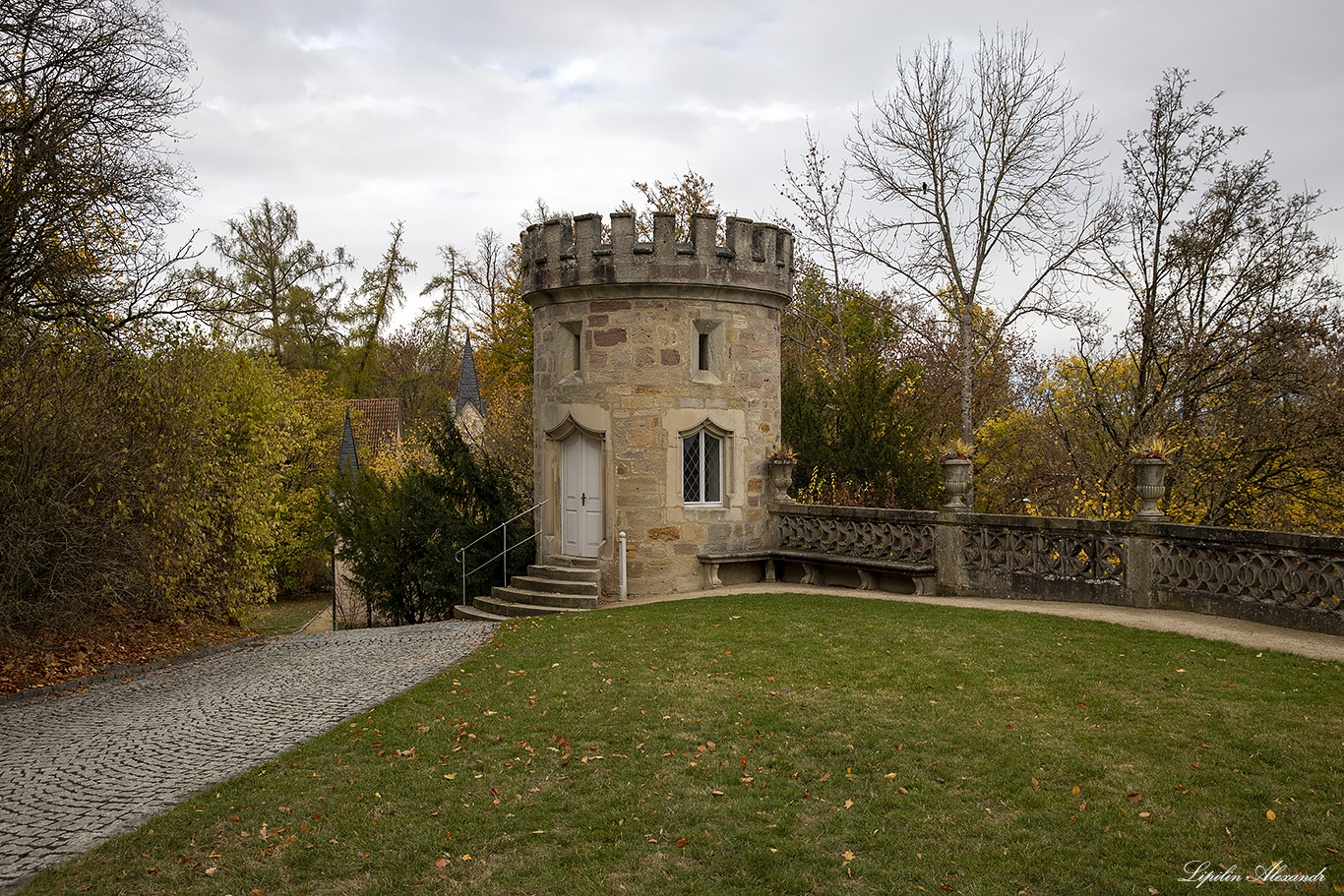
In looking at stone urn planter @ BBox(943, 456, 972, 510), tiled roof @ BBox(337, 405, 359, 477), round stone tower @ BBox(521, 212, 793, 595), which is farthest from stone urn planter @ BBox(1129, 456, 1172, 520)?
tiled roof @ BBox(337, 405, 359, 477)

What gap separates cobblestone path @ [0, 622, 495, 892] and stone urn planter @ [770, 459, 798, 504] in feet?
17.8

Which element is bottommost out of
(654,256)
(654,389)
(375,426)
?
(654,389)

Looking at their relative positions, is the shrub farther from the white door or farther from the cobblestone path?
the cobblestone path

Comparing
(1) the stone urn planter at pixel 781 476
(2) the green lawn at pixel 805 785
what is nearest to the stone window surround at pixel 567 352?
(1) the stone urn planter at pixel 781 476

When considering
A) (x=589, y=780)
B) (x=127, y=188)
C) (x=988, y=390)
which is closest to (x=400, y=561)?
(x=127, y=188)

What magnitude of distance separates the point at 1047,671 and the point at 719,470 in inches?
292

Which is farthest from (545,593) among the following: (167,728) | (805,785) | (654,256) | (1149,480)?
(805,785)

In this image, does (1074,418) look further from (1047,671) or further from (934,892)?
(934,892)

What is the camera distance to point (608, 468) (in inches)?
557

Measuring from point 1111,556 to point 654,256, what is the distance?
7.49 meters

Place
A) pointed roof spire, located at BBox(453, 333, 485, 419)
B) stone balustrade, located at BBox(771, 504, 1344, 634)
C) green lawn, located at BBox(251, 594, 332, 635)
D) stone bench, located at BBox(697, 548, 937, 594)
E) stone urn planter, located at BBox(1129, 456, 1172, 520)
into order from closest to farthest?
stone balustrade, located at BBox(771, 504, 1344, 634) < stone urn planter, located at BBox(1129, 456, 1172, 520) < stone bench, located at BBox(697, 548, 937, 594) < green lawn, located at BBox(251, 594, 332, 635) < pointed roof spire, located at BBox(453, 333, 485, 419)

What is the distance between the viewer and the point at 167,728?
7.68 m

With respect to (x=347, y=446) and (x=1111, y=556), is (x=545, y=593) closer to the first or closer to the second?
(x=1111, y=556)

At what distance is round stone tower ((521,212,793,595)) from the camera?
14.1 m
